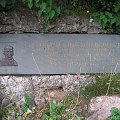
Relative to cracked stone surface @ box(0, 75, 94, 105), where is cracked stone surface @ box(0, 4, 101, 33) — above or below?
above

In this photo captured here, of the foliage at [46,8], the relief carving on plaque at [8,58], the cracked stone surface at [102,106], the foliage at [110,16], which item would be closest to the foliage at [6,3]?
the foliage at [46,8]

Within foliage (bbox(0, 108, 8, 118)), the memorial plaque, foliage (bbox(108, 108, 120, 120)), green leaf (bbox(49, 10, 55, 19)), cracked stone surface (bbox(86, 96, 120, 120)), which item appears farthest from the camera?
the memorial plaque

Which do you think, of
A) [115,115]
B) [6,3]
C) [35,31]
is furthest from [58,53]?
[115,115]

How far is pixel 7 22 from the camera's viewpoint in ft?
14.4

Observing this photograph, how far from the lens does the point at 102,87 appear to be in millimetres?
4332

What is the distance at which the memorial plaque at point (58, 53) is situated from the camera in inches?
175

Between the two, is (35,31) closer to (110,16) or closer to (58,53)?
(58,53)

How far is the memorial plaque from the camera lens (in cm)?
445

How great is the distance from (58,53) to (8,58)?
62cm

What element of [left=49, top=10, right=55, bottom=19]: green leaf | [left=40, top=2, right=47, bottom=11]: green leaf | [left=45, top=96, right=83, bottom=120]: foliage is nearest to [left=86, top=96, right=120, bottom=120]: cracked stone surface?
[left=45, top=96, right=83, bottom=120]: foliage

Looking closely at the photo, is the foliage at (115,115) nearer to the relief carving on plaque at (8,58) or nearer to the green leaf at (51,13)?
the green leaf at (51,13)

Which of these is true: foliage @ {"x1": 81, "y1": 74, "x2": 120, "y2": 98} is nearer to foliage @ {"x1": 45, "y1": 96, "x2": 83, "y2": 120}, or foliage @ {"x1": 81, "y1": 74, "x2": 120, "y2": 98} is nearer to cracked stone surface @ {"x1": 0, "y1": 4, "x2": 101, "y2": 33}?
foliage @ {"x1": 45, "y1": 96, "x2": 83, "y2": 120}

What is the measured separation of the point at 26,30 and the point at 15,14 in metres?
0.23

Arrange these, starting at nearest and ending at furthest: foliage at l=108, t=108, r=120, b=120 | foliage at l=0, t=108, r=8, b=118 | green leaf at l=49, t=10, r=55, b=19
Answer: foliage at l=108, t=108, r=120, b=120 → foliage at l=0, t=108, r=8, b=118 → green leaf at l=49, t=10, r=55, b=19
